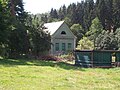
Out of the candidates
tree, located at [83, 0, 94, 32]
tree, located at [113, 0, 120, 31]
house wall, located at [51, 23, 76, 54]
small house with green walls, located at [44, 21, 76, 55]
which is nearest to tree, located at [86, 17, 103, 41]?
tree, located at [113, 0, 120, 31]

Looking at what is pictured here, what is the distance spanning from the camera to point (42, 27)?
4131cm

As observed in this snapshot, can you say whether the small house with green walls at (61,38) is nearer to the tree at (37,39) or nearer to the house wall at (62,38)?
the house wall at (62,38)

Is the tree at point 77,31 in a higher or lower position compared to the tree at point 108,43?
higher

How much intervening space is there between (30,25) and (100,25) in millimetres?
48296

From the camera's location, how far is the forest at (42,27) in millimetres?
35406

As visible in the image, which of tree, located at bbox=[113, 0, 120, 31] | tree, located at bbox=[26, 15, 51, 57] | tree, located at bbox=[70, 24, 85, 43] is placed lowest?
tree, located at bbox=[26, 15, 51, 57]

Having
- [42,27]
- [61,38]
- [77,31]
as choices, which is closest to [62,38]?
[61,38]

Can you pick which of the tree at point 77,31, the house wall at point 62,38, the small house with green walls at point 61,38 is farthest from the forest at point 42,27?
the house wall at point 62,38

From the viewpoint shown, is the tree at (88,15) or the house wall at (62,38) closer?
the house wall at (62,38)

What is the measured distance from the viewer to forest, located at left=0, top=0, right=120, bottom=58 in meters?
35.4

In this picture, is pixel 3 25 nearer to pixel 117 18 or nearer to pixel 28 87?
pixel 28 87

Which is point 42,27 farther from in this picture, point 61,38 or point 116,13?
point 116,13

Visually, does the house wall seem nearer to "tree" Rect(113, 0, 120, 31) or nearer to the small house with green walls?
the small house with green walls

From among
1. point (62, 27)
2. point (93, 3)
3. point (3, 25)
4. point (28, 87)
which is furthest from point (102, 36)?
point (28, 87)
